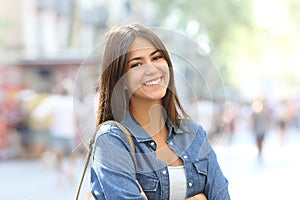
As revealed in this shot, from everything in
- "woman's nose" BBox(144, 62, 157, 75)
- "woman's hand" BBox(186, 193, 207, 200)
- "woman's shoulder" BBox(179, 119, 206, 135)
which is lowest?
"woman's hand" BBox(186, 193, 207, 200)

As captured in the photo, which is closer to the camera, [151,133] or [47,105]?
[151,133]

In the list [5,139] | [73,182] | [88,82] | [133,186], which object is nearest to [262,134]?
[73,182]

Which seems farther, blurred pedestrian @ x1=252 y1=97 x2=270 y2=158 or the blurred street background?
blurred pedestrian @ x1=252 y1=97 x2=270 y2=158

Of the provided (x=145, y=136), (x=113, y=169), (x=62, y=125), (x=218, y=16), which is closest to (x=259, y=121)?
(x=62, y=125)

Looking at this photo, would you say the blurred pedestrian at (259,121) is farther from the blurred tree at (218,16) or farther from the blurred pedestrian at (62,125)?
the blurred tree at (218,16)

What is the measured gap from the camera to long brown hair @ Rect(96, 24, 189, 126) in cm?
164

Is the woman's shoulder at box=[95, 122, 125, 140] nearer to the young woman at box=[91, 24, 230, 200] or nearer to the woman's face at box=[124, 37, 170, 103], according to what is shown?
the young woman at box=[91, 24, 230, 200]

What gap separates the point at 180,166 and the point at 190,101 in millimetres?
433

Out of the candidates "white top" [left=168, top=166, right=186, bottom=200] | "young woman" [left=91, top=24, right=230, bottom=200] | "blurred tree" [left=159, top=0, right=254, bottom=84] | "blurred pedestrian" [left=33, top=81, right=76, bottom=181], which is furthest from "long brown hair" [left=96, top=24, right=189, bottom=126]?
Answer: "blurred tree" [left=159, top=0, right=254, bottom=84]

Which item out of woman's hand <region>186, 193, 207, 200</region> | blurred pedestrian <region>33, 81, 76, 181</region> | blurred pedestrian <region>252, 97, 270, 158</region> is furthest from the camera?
blurred pedestrian <region>252, 97, 270, 158</region>

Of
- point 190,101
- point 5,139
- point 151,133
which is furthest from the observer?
point 5,139

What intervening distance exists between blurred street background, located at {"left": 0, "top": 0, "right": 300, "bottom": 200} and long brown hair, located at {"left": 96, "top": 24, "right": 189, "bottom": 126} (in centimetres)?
12

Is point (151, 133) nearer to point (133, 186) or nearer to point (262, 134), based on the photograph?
point (133, 186)

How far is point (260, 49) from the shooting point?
88.6 feet
